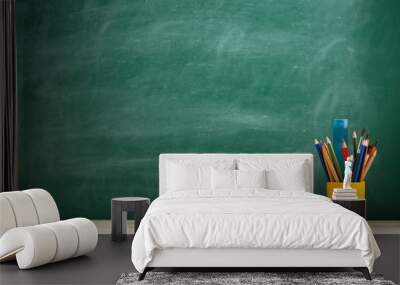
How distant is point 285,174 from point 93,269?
7.94 ft

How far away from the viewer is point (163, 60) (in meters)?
7.43

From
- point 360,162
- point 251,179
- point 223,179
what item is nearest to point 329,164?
point 360,162

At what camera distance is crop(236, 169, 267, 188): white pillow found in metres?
6.34

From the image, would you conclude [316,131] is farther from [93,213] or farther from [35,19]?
[35,19]

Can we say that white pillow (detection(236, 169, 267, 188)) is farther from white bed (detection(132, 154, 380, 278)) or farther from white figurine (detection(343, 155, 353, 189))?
white bed (detection(132, 154, 380, 278))

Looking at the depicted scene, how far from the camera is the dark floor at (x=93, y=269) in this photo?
4.58m

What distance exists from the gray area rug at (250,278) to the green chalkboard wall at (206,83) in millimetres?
2713

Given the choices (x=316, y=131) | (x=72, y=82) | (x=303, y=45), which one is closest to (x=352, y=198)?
(x=316, y=131)

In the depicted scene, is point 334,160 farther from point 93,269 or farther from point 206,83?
point 93,269

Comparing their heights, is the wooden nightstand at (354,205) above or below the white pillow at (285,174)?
below

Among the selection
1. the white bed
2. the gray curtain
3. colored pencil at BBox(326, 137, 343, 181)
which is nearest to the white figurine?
colored pencil at BBox(326, 137, 343, 181)

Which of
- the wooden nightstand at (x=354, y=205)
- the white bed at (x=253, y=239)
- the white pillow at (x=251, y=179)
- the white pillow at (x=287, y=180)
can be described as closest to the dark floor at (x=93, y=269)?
the white bed at (x=253, y=239)

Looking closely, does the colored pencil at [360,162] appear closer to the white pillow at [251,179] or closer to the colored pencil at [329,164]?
the colored pencil at [329,164]

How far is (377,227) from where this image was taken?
7039 mm
